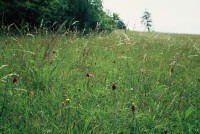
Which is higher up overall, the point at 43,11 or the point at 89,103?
the point at 43,11

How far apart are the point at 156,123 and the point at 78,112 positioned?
0.81 metres

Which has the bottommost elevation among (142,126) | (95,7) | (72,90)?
(142,126)

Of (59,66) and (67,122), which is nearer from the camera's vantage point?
(67,122)

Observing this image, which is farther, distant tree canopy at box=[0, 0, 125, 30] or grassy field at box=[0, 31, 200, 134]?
distant tree canopy at box=[0, 0, 125, 30]

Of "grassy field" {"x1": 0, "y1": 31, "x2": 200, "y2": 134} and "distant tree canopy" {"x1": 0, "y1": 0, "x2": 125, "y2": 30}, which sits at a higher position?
"distant tree canopy" {"x1": 0, "y1": 0, "x2": 125, "y2": 30}

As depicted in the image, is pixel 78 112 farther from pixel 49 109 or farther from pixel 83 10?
pixel 83 10

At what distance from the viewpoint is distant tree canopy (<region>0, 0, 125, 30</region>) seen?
8.27 meters

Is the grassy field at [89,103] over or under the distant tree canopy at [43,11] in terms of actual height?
under

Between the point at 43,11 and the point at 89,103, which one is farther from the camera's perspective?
the point at 43,11

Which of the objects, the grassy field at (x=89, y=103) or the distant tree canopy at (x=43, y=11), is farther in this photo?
the distant tree canopy at (x=43, y=11)

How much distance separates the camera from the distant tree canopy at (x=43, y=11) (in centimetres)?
827

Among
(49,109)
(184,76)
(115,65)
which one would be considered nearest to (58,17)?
(115,65)

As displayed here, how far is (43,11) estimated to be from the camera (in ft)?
29.0

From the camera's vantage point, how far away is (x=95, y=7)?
12898 millimetres
